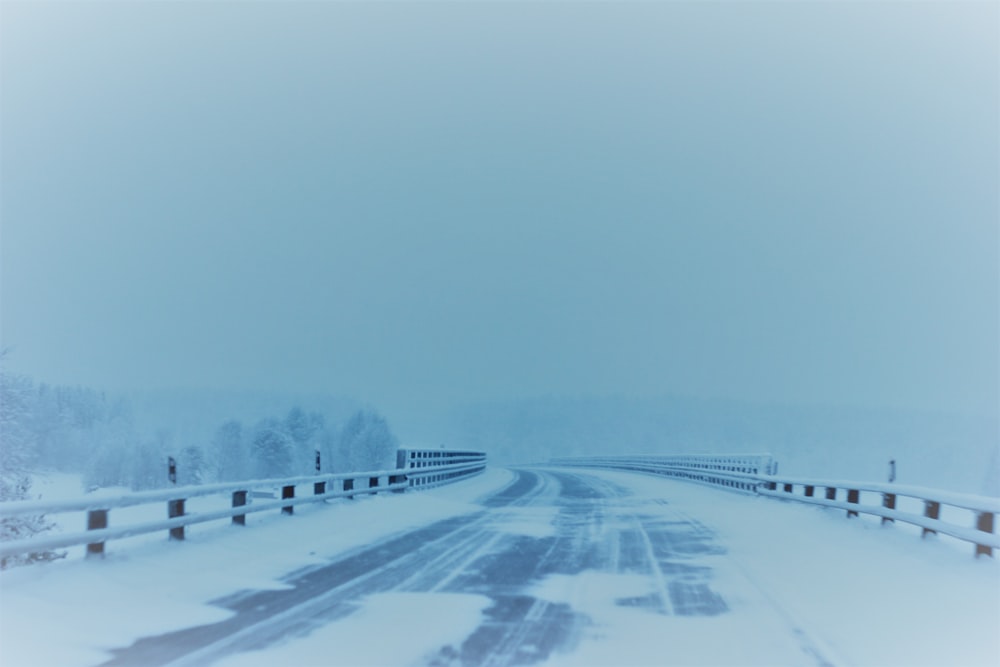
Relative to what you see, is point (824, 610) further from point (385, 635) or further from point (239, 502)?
point (239, 502)

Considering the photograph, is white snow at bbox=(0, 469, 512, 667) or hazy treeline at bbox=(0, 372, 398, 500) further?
hazy treeline at bbox=(0, 372, 398, 500)

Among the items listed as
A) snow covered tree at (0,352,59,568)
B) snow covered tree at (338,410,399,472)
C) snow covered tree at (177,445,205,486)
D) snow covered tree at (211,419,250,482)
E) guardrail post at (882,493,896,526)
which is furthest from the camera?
snow covered tree at (211,419,250,482)

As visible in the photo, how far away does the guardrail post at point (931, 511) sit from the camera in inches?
477

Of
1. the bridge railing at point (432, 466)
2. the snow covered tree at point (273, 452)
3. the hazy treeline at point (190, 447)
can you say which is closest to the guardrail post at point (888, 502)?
the bridge railing at point (432, 466)

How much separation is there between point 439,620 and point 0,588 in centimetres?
440

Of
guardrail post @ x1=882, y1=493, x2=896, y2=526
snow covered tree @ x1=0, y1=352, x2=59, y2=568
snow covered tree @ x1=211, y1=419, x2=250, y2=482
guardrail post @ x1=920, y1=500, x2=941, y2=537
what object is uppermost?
guardrail post @ x1=920, y1=500, x2=941, y2=537

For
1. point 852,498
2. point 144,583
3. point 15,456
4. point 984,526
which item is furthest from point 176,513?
point 15,456

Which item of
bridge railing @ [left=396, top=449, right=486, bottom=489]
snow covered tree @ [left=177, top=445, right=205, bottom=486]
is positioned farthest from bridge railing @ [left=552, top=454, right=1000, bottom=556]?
snow covered tree @ [left=177, top=445, right=205, bottom=486]

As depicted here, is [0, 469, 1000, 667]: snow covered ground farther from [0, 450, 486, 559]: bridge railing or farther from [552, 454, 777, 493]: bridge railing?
[552, 454, 777, 493]: bridge railing

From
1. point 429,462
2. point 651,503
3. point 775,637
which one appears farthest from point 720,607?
point 429,462

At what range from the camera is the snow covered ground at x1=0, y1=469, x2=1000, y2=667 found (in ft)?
24.2

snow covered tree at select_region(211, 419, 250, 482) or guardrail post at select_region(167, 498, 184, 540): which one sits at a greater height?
guardrail post at select_region(167, 498, 184, 540)

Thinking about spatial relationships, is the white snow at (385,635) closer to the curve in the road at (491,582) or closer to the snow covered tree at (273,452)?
the curve in the road at (491,582)

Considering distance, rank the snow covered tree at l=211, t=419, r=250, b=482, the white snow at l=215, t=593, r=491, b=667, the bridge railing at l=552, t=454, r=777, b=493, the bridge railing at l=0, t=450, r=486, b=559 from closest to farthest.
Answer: the white snow at l=215, t=593, r=491, b=667 < the bridge railing at l=0, t=450, r=486, b=559 < the bridge railing at l=552, t=454, r=777, b=493 < the snow covered tree at l=211, t=419, r=250, b=482
